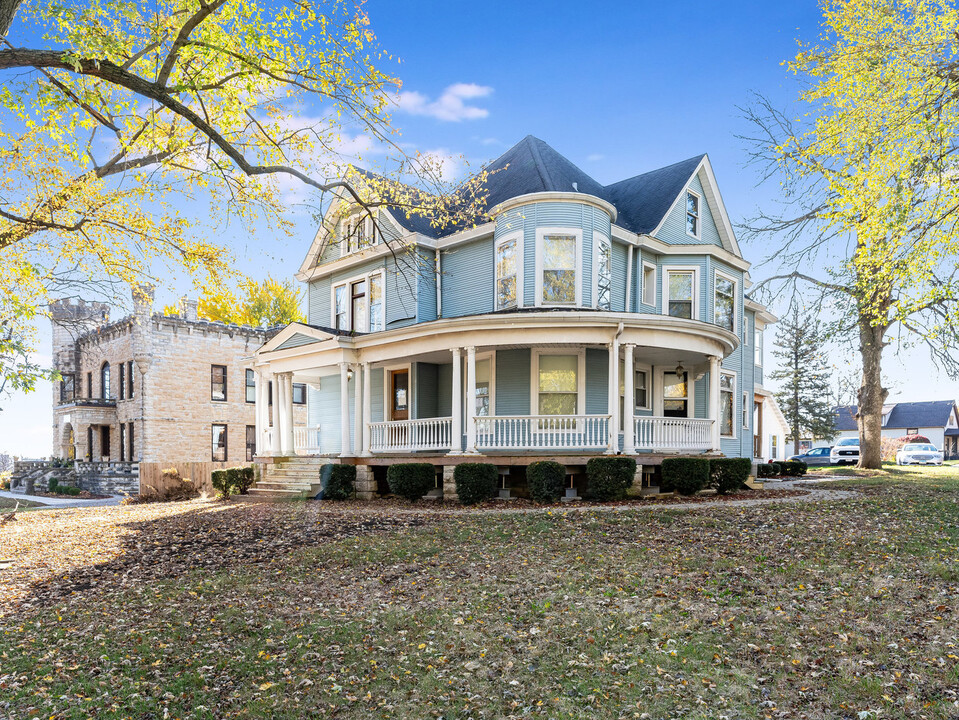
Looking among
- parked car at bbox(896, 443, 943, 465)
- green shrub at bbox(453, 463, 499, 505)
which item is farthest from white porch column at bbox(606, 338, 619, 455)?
parked car at bbox(896, 443, 943, 465)

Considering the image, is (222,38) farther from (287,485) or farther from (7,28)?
(287,485)

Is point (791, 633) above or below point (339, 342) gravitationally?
below

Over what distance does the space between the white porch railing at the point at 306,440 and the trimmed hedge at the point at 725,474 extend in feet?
38.5

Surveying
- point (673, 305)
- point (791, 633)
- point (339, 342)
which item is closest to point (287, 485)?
point (339, 342)

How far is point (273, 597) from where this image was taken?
793cm

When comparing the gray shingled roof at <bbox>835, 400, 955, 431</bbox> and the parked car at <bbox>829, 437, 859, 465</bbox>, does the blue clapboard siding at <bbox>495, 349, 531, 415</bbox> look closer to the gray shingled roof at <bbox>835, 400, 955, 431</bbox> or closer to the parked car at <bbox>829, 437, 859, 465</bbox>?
the parked car at <bbox>829, 437, 859, 465</bbox>

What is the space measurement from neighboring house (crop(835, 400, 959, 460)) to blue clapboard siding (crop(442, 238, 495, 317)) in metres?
55.6

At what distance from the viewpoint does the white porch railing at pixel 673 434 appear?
16000mm

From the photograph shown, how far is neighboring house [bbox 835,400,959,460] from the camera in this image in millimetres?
63562

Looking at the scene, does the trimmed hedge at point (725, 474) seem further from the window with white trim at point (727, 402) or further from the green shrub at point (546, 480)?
the window with white trim at point (727, 402)

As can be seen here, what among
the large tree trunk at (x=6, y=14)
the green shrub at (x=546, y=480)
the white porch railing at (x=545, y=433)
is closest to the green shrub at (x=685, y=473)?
the white porch railing at (x=545, y=433)

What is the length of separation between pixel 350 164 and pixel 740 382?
50.9ft

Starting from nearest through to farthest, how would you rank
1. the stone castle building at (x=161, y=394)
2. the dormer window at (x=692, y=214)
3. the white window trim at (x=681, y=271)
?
the white window trim at (x=681, y=271)
the dormer window at (x=692, y=214)
the stone castle building at (x=161, y=394)

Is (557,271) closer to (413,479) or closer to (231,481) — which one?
(413,479)
